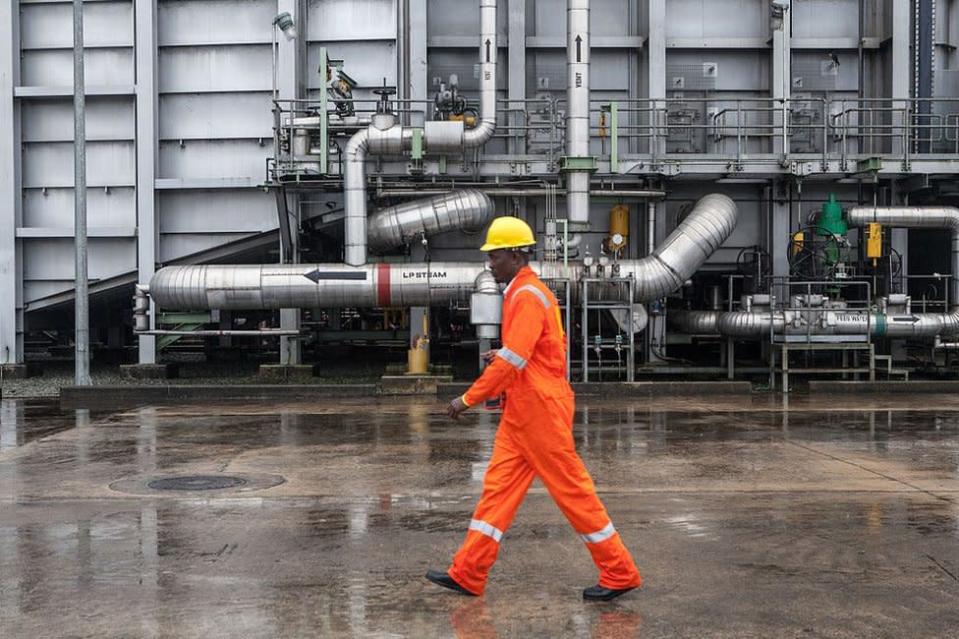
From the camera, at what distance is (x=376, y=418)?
1352cm

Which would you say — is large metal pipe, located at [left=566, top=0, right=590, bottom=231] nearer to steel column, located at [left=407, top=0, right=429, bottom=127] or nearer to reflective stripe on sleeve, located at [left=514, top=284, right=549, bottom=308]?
steel column, located at [left=407, top=0, right=429, bottom=127]

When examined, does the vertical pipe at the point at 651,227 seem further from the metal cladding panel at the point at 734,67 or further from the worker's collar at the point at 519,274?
the worker's collar at the point at 519,274

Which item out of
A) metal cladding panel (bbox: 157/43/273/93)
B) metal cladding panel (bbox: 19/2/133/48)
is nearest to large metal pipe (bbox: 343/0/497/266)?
metal cladding panel (bbox: 157/43/273/93)

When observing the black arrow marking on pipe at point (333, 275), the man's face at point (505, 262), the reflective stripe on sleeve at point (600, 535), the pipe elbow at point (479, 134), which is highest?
the pipe elbow at point (479, 134)

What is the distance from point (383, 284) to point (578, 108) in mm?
4425

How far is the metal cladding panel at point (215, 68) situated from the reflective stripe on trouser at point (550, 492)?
15502 mm

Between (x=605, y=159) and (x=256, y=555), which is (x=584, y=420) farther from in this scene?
(x=256, y=555)

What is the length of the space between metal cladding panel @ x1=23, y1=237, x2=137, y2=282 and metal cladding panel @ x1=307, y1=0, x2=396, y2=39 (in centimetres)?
543

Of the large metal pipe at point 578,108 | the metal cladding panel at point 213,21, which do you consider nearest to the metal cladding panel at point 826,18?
the large metal pipe at point 578,108

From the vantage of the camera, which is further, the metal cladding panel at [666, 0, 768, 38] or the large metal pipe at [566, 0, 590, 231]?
the metal cladding panel at [666, 0, 768, 38]

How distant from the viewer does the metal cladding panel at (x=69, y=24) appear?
19.7 metres

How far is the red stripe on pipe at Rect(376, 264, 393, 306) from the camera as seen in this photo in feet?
56.0

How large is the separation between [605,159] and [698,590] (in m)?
13.4

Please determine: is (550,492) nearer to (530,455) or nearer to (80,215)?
(530,455)
